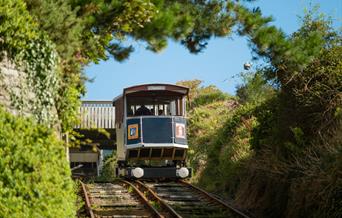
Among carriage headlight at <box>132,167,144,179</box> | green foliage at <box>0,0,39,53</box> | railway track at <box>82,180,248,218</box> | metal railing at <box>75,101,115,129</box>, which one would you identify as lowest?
railway track at <box>82,180,248,218</box>

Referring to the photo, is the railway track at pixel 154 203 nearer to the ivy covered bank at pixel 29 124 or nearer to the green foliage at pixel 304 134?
the green foliage at pixel 304 134

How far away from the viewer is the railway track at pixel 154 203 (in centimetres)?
1271

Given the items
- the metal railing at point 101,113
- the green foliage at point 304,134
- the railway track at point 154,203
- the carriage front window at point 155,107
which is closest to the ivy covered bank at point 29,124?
the railway track at point 154,203

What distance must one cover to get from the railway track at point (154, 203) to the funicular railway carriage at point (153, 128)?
4.69 feet

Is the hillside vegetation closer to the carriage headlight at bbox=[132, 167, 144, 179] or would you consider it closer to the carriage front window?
the carriage headlight at bbox=[132, 167, 144, 179]

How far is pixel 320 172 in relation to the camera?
379 inches

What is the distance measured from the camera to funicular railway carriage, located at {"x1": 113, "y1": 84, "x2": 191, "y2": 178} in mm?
19484

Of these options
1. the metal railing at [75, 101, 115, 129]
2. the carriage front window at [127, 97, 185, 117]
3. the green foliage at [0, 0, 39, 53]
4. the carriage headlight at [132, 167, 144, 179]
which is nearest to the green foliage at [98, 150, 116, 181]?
the metal railing at [75, 101, 115, 129]

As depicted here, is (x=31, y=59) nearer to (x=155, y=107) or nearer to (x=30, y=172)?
(x=30, y=172)

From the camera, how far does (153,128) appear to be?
1959 centimetres

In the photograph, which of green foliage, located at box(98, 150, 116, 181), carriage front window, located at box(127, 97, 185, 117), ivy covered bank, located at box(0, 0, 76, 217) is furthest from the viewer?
green foliage, located at box(98, 150, 116, 181)

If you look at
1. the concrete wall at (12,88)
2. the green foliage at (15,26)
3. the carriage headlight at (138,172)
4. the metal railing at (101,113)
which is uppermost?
the metal railing at (101,113)

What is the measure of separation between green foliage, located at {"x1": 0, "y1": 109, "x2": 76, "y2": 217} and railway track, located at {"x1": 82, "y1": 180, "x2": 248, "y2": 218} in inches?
121

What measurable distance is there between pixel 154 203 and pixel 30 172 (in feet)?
21.8
